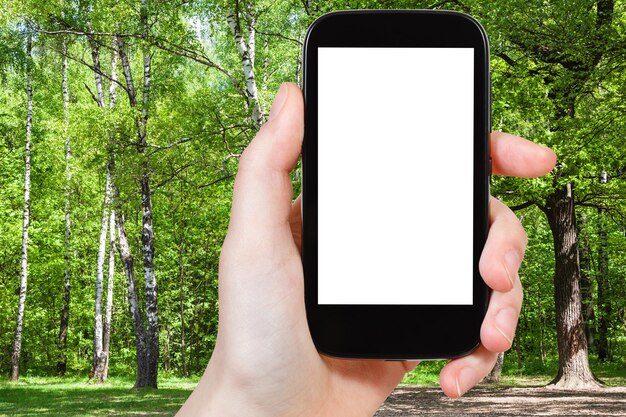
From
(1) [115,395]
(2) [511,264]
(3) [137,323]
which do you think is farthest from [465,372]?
(3) [137,323]

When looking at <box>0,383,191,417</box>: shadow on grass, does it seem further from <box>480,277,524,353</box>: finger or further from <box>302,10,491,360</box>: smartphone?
<box>480,277,524,353</box>: finger

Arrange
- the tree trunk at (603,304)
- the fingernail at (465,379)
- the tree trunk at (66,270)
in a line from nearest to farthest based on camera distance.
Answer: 1. the fingernail at (465,379)
2. the tree trunk at (603,304)
3. the tree trunk at (66,270)

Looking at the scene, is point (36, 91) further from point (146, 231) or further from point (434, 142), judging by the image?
point (434, 142)

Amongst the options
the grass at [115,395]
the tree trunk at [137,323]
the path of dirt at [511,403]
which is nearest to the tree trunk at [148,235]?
the tree trunk at [137,323]

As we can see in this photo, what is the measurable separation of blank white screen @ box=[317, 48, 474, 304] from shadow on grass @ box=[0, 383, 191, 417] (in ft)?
39.5

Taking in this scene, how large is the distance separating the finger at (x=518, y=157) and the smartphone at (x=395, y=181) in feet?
0.15

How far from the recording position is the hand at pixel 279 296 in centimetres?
244

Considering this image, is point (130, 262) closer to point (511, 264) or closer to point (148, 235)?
point (148, 235)

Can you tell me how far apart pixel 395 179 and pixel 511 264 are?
46cm

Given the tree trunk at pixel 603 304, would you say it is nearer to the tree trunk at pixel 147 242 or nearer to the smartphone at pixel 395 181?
the tree trunk at pixel 147 242

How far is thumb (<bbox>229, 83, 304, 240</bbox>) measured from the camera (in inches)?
95.0

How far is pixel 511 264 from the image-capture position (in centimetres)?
248

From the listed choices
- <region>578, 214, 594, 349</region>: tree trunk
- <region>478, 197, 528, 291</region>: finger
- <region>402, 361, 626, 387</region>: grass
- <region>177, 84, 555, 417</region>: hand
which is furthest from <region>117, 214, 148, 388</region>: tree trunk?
<region>478, 197, 528, 291</region>: finger

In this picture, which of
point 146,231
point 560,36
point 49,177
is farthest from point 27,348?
point 560,36
